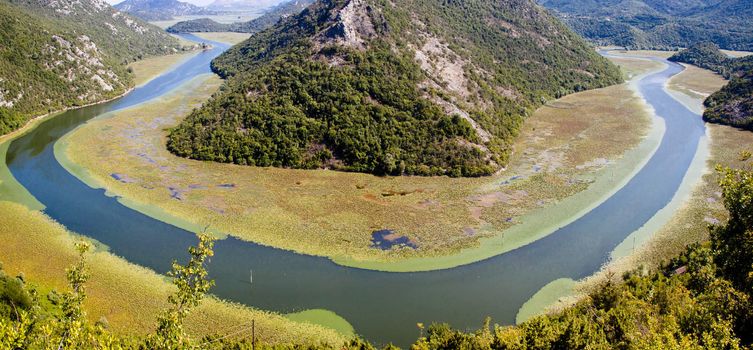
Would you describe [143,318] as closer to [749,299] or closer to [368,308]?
[368,308]

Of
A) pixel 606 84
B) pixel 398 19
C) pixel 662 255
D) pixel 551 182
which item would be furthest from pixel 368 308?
pixel 606 84

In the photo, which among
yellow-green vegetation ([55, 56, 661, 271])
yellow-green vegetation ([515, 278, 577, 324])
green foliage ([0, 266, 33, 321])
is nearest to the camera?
green foliage ([0, 266, 33, 321])

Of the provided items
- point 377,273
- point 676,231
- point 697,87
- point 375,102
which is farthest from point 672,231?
point 697,87

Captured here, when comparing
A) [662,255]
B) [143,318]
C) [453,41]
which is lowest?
[143,318]

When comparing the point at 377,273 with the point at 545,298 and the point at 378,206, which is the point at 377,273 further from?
the point at 545,298

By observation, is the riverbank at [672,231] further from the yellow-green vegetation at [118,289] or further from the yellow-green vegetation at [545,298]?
the yellow-green vegetation at [118,289]

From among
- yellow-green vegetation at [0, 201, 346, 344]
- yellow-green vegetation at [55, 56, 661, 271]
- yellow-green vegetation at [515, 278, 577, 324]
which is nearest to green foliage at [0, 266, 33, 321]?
yellow-green vegetation at [0, 201, 346, 344]

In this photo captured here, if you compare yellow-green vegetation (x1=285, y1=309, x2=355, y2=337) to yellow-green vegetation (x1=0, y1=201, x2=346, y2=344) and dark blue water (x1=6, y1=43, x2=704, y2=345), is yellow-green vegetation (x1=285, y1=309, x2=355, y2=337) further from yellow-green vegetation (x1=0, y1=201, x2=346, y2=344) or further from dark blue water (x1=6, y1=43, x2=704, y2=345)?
dark blue water (x1=6, y1=43, x2=704, y2=345)
